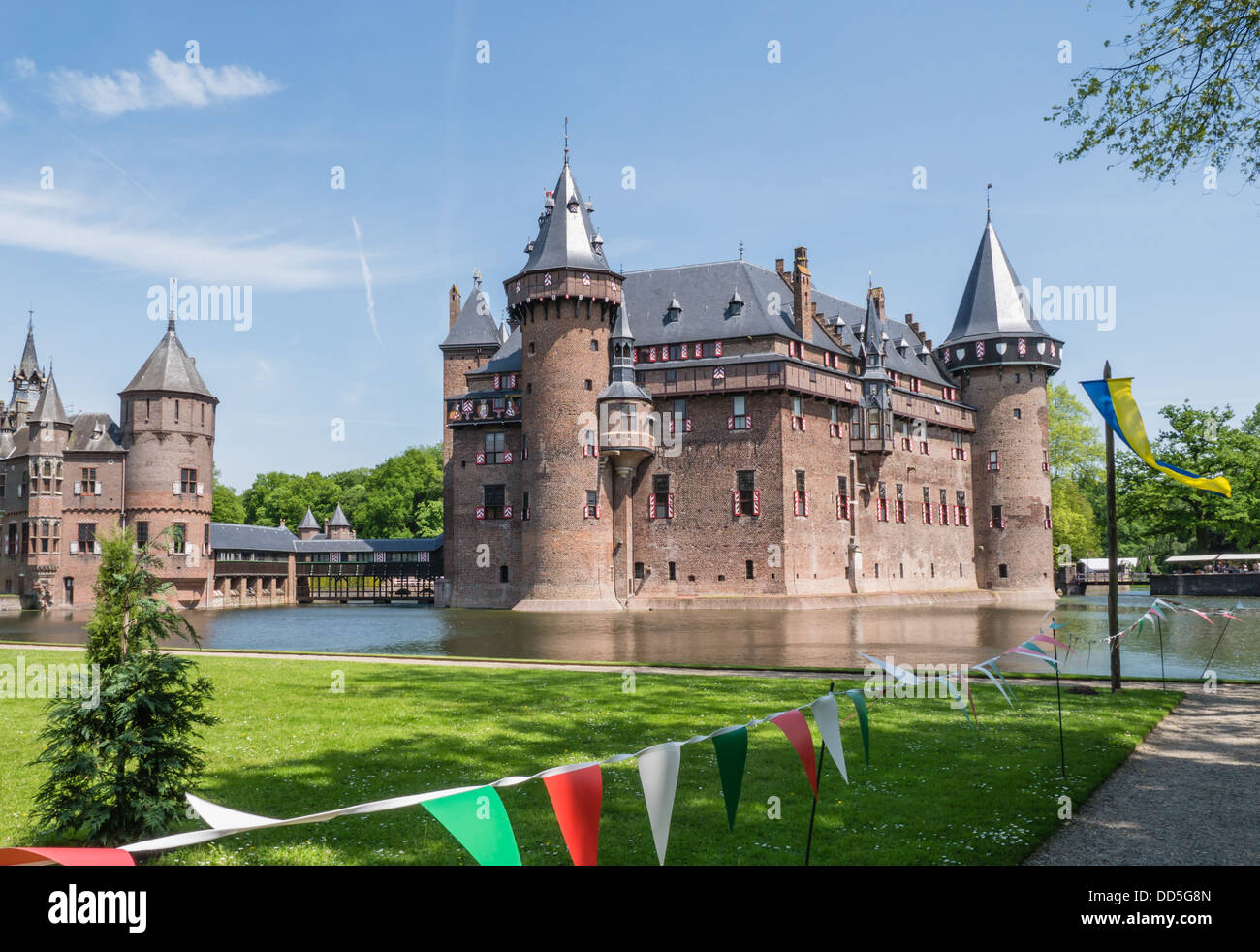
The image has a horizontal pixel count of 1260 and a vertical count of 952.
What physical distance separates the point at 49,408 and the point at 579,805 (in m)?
64.2

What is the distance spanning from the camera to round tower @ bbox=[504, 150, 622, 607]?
151 feet

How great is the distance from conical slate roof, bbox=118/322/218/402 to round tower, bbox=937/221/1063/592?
160ft

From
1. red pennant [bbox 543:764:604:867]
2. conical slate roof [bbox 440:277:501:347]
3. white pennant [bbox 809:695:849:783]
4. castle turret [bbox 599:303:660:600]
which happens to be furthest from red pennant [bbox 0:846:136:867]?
conical slate roof [bbox 440:277:501:347]

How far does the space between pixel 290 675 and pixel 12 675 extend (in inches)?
203

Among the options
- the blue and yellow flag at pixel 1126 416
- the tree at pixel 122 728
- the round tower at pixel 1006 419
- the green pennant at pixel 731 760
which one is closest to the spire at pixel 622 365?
the round tower at pixel 1006 419

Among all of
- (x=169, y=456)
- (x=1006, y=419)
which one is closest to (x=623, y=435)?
(x=1006, y=419)

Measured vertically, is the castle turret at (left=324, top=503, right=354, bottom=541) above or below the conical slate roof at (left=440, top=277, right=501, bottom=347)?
below

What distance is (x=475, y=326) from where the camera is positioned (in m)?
57.5

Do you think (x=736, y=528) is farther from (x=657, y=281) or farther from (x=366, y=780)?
(x=366, y=780)

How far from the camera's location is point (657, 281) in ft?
177

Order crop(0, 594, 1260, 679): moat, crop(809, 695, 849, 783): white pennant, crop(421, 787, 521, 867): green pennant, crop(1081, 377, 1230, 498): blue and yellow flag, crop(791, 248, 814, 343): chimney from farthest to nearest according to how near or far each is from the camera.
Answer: crop(791, 248, 814, 343): chimney < crop(0, 594, 1260, 679): moat < crop(1081, 377, 1230, 498): blue and yellow flag < crop(809, 695, 849, 783): white pennant < crop(421, 787, 521, 867): green pennant

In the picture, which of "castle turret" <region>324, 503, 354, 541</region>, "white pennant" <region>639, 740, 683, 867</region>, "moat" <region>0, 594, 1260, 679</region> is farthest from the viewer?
"castle turret" <region>324, 503, 354, 541</region>

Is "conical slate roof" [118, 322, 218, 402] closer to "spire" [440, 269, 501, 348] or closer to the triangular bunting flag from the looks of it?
"spire" [440, 269, 501, 348]
